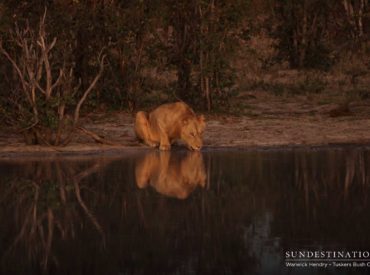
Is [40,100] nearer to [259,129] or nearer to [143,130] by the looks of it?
[143,130]

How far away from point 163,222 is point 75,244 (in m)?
1.27

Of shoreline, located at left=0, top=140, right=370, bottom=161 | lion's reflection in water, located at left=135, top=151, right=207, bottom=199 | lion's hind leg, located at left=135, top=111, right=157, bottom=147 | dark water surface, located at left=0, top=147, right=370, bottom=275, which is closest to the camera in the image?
dark water surface, located at left=0, top=147, right=370, bottom=275

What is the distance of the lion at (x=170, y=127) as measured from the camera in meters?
16.6

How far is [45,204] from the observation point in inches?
419

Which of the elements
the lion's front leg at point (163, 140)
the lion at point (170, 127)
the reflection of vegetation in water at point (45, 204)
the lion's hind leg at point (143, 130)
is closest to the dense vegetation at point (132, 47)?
the lion's hind leg at point (143, 130)

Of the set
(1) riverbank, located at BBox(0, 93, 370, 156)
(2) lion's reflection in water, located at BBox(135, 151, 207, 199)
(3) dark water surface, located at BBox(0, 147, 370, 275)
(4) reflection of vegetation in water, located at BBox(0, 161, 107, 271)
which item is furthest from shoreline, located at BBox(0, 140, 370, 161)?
(4) reflection of vegetation in water, located at BBox(0, 161, 107, 271)

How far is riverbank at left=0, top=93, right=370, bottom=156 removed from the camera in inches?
687

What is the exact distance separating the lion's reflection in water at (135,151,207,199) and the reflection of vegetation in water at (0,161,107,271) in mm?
744

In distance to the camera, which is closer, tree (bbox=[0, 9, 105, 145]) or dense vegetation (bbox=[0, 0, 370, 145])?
tree (bbox=[0, 9, 105, 145])

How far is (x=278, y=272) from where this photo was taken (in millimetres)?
7152

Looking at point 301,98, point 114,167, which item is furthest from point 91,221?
point 301,98

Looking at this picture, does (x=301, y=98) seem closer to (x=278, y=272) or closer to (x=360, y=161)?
(x=360, y=161)

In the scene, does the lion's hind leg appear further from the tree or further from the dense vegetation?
the dense vegetation

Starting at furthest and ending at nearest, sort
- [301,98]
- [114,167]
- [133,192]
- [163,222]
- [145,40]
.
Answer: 1. [301,98]
2. [145,40]
3. [114,167]
4. [133,192]
5. [163,222]
